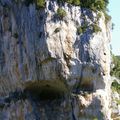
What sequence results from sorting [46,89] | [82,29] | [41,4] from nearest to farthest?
A: [41,4]
[82,29]
[46,89]

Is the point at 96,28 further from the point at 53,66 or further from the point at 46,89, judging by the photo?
the point at 46,89

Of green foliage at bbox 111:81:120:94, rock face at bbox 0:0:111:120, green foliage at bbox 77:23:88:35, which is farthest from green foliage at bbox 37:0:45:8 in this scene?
green foliage at bbox 111:81:120:94

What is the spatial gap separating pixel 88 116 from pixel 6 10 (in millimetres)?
7657

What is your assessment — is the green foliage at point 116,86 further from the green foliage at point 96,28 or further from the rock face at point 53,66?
the green foliage at point 96,28

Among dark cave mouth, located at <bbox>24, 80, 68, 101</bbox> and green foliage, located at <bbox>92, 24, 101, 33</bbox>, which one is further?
green foliage, located at <bbox>92, 24, 101, 33</bbox>

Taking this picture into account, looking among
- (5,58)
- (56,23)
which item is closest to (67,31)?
(56,23)

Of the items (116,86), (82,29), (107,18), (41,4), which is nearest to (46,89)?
(82,29)

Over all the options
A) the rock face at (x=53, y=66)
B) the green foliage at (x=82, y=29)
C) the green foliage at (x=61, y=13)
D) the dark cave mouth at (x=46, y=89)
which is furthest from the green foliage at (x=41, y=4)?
the dark cave mouth at (x=46, y=89)

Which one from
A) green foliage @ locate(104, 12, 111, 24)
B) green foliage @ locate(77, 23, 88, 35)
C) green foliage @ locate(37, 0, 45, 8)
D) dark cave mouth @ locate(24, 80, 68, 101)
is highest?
green foliage @ locate(37, 0, 45, 8)

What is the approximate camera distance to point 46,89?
2469 cm

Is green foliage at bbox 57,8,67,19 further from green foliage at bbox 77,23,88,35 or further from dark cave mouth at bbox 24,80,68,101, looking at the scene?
dark cave mouth at bbox 24,80,68,101

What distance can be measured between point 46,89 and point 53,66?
2.43 m

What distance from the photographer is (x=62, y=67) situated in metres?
22.7

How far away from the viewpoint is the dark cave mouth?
23.4 m
